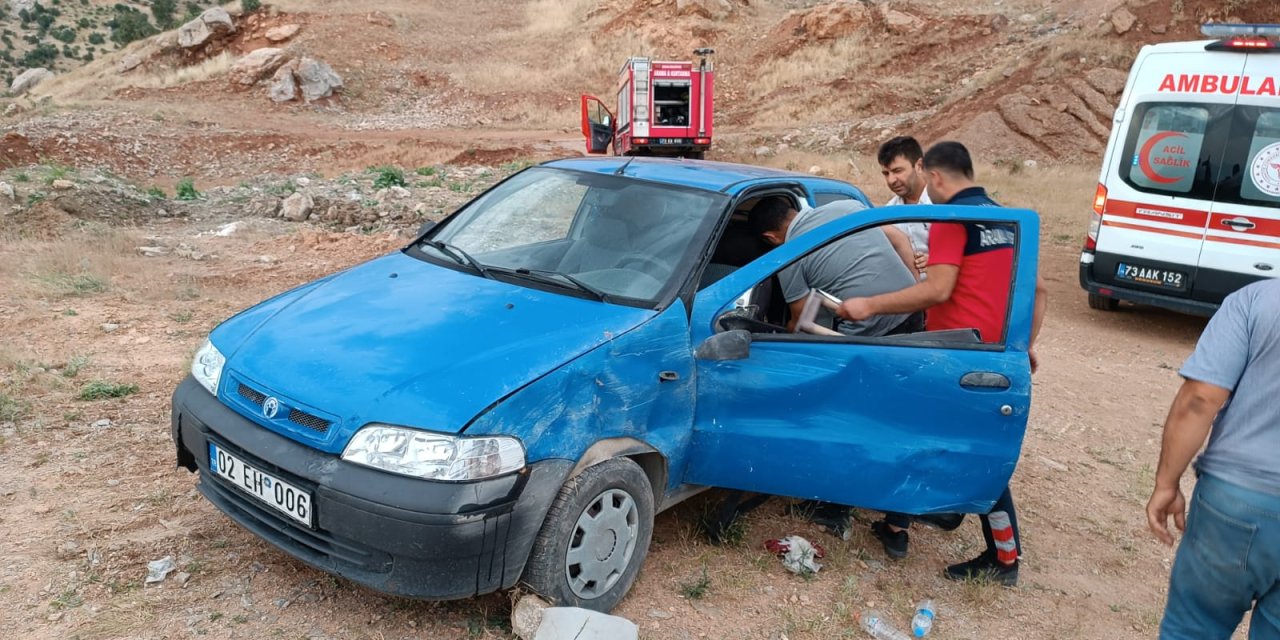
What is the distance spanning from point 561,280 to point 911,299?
1393mm

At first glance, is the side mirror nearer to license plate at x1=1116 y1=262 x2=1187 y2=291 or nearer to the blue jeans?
the blue jeans

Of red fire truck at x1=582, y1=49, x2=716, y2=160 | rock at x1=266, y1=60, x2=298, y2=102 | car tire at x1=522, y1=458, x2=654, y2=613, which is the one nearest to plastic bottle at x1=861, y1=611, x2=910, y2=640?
car tire at x1=522, y1=458, x2=654, y2=613

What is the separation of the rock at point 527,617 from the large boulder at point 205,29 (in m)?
33.2

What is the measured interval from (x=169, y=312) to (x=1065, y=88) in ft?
63.2

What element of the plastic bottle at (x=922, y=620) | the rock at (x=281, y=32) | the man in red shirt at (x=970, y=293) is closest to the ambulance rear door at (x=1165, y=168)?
the man in red shirt at (x=970, y=293)

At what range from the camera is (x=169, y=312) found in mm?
6965

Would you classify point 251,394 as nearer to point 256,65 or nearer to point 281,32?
point 256,65

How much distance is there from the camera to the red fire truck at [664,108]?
2036 centimetres

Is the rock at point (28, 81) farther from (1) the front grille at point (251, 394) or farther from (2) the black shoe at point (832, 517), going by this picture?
(2) the black shoe at point (832, 517)

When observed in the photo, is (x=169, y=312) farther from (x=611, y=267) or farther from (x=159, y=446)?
(x=611, y=267)

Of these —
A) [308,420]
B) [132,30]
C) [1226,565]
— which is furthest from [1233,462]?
[132,30]

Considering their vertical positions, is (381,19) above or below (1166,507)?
above

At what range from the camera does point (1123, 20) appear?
69.1 feet

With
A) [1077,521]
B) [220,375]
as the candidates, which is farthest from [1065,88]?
[220,375]
